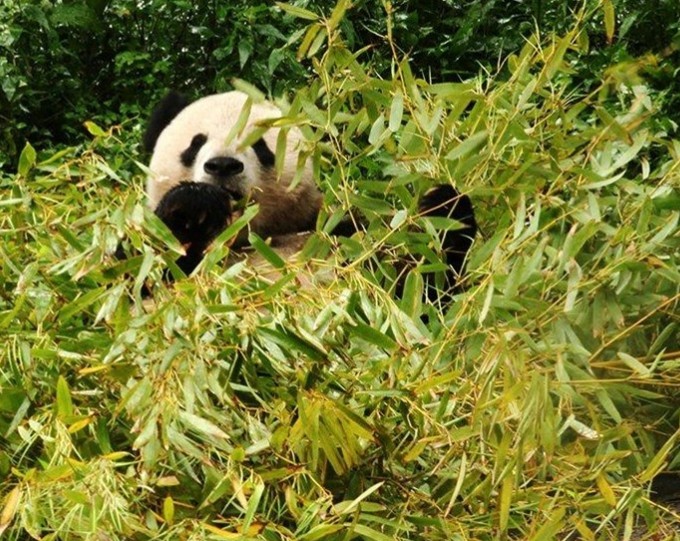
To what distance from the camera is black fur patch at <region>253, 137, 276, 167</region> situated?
13.1ft

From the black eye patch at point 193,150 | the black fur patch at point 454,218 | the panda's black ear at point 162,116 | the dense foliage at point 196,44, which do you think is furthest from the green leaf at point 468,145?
the dense foliage at point 196,44

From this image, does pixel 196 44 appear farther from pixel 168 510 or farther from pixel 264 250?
pixel 168 510

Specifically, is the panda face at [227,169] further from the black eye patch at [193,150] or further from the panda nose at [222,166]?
the black eye patch at [193,150]

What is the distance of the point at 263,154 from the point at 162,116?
0.46 metres

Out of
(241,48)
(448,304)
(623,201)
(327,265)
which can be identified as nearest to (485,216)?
(448,304)

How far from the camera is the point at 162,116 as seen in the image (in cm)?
429

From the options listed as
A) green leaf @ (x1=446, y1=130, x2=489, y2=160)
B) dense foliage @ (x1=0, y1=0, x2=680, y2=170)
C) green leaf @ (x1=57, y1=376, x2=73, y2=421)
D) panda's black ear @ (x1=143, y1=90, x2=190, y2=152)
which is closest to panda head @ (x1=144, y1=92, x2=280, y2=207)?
panda's black ear @ (x1=143, y1=90, x2=190, y2=152)

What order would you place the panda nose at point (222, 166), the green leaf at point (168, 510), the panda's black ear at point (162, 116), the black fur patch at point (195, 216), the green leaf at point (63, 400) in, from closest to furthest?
the green leaf at point (168, 510)
the green leaf at point (63, 400)
the black fur patch at point (195, 216)
the panda nose at point (222, 166)
the panda's black ear at point (162, 116)

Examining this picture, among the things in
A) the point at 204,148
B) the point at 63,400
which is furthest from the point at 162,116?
the point at 63,400

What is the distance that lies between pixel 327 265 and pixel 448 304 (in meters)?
0.52

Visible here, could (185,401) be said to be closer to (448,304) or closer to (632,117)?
(448,304)

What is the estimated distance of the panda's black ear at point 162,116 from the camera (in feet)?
14.1

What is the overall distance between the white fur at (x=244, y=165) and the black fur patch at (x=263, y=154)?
2 centimetres

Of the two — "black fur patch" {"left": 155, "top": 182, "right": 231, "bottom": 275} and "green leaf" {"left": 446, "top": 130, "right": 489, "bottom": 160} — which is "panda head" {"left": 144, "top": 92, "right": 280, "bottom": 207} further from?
"green leaf" {"left": 446, "top": 130, "right": 489, "bottom": 160}
